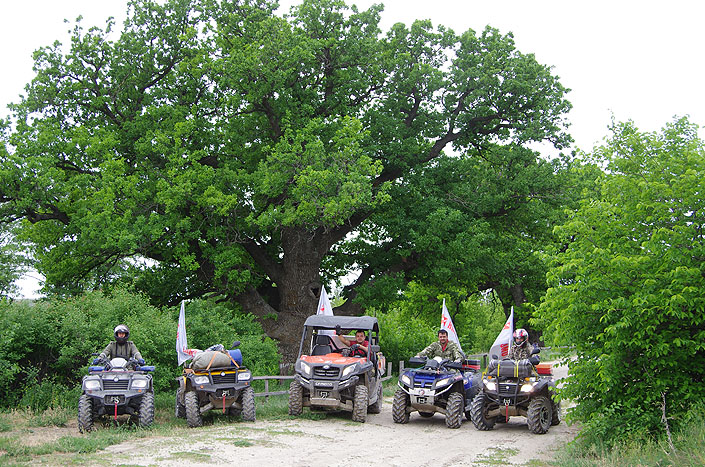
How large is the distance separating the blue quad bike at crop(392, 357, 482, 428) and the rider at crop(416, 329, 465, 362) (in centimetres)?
38

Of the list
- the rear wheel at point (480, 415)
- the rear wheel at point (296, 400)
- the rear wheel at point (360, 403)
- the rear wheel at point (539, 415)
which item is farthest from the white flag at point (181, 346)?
the rear wheel at point (539, 415)

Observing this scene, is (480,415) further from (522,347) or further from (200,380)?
(200,380)

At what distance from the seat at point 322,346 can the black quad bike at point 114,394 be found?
409 cm

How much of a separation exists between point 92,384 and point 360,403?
18.1ft

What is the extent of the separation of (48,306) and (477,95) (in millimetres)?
17355

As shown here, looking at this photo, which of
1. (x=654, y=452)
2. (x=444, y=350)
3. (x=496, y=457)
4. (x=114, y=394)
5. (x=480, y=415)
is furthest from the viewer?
(x=444, y=350)

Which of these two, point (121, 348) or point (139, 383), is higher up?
point (121, 348)

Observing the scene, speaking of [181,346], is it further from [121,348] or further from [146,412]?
[146,412]

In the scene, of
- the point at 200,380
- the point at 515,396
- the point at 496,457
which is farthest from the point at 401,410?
the point at 200,380

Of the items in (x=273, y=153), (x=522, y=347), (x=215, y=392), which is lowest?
(x=215, y=392)

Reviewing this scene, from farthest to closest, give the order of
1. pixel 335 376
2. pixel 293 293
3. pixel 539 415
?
pixel 293 293
pixel 335 376
pixel 539 415

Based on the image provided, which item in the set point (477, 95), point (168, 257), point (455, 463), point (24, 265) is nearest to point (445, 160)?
point (477, 95)

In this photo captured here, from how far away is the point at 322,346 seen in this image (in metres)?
15.2

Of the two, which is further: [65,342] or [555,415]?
[65,342]
